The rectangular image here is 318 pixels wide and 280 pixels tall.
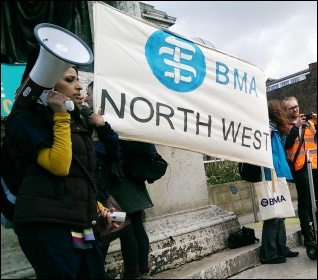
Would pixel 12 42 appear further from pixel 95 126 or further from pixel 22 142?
pixel 22 142

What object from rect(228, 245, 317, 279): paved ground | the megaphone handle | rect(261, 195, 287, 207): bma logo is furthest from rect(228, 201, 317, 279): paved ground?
the megaphone handle

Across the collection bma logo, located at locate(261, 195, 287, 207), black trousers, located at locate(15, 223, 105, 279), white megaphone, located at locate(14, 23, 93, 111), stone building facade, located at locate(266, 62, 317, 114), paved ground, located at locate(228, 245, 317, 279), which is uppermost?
stone building facade, located at locate(266, 62, 317, 114)

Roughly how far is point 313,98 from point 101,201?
32.9 metres

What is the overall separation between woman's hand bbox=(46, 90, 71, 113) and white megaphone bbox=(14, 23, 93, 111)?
2 centimetres

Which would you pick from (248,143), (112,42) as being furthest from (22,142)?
(248,143)

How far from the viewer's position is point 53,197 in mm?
1932

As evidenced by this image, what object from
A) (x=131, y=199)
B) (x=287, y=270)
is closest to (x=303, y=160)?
(x=287, y=270)

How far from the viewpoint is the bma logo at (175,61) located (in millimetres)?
3275

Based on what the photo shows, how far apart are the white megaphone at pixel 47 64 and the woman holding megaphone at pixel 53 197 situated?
0.05 metres

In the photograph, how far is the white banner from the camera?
293 cm

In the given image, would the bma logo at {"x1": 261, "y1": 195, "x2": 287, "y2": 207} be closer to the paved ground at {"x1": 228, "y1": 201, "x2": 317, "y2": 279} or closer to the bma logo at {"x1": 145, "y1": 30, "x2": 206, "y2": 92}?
the paved ground at {"x1": 228, "y1": 201, "x2": 317, "y2": 279}

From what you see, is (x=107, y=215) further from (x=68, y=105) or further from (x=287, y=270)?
(x=287, y=270)

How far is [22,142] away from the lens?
196 cm

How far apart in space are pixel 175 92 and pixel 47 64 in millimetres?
1518
